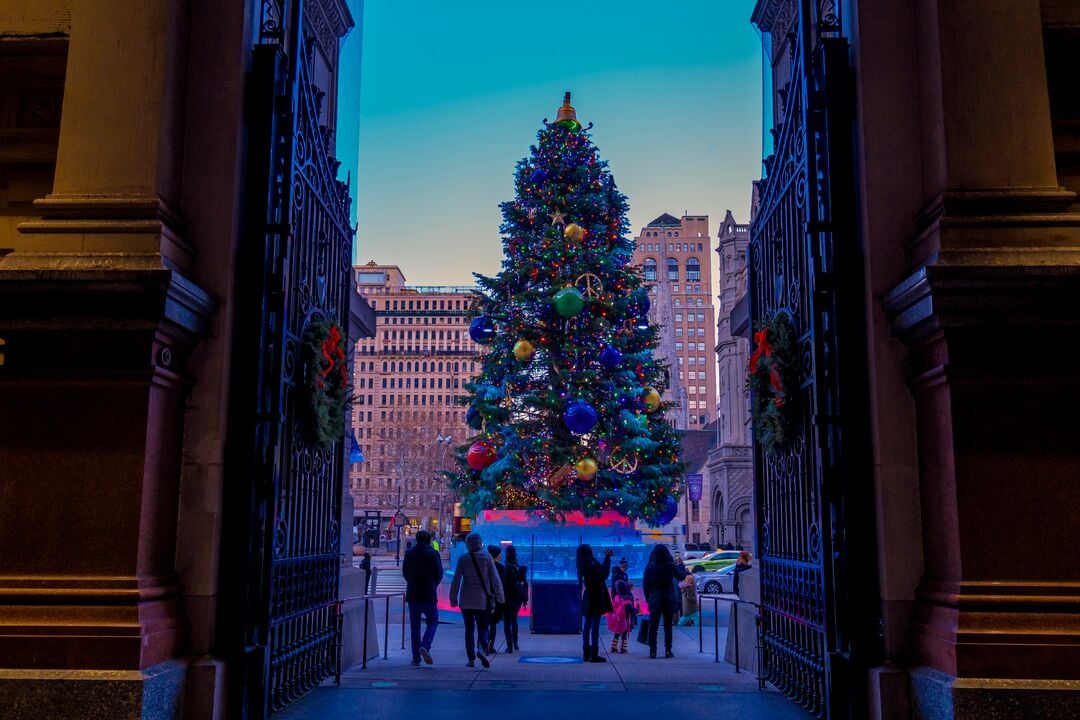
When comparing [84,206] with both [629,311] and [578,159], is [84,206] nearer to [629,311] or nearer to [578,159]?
→ [629,311]

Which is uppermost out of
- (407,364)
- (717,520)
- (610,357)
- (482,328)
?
(407,364)

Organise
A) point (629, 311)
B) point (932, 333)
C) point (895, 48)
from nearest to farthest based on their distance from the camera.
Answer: point (932, 333)
point (895, 48)
point (629, 311)

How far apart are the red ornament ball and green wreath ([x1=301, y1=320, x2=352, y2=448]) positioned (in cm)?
1378

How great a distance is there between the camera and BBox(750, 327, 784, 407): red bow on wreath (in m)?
9.35

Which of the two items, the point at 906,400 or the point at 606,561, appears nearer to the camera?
the point at 906,400

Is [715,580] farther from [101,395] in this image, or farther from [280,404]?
[101,395]

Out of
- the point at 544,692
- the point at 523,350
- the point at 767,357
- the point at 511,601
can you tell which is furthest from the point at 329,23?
the point at 523,350

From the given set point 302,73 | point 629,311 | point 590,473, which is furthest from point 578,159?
point 302,73

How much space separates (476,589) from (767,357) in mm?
6033

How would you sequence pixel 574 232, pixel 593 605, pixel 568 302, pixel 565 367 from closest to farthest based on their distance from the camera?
pixel 593 605
pixel 568 302
pixel 574 232
pixel 565 367

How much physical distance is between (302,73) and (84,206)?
9.62ft

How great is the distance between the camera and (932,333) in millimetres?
6867

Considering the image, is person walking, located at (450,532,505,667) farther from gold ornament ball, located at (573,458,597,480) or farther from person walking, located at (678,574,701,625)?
person walking, located at (678,574,701,625)

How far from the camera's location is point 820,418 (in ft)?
25.0
